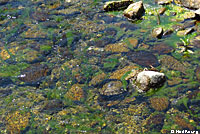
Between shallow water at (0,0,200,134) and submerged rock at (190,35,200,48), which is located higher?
submerged rock at (190,35,200,48)

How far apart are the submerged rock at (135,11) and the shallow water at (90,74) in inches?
10.6

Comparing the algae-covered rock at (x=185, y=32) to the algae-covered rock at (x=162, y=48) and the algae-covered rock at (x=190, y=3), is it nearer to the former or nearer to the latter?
the algae-covered rock at (x=162, y=48)

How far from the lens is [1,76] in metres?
7.24

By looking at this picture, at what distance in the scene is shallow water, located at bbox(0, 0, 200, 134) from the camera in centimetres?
533

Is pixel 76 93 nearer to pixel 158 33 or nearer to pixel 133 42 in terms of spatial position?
pixel 133 42

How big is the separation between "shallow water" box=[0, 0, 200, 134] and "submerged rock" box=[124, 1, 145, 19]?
0.27m

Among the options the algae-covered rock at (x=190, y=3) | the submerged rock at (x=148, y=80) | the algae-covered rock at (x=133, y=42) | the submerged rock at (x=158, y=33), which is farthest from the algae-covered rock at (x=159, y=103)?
the algae-covered rock at (x=190, y=3)

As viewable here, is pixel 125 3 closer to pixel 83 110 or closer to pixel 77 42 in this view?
pixel 77 42

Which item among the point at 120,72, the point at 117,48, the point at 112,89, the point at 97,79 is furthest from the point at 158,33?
the point at 112,89

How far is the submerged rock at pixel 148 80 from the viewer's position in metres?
5.85

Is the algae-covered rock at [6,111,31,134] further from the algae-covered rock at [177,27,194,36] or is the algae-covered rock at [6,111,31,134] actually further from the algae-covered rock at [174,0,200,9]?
the algae-covered rock at [174,0,200,9]

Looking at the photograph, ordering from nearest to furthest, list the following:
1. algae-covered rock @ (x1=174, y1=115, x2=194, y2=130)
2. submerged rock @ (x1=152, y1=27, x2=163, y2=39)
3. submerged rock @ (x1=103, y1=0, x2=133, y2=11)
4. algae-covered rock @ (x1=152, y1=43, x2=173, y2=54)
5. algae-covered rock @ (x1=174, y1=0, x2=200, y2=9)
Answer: algae-covered rock @ (x1=174, y1=115, x2=194, y2=130), algae-covered rock @ (x1=152, y1=43, x2=173, y2=54), submerged rock @ (x1=152, y1=27, x2=163, y2=39), algae-covered rock @ (x1=174, y1=0, x2=200, y2=9), submerged rock @ (x1=103, y1=0, x2=133, y2=11)

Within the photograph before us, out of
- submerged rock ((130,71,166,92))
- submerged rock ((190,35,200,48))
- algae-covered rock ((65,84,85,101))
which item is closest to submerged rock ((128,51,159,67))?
submerged rock ((130,71,166,92))

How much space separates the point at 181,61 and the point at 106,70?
2.39 m
